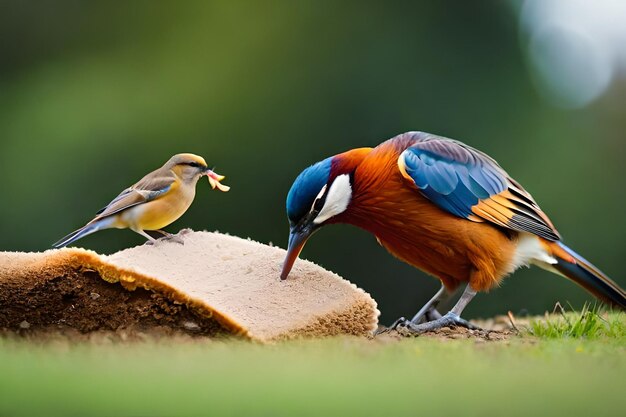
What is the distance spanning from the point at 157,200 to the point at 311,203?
2.89 feet

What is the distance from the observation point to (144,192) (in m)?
5.12

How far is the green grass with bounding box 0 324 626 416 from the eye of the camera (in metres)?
2.45

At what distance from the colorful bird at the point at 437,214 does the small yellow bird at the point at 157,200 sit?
0.61m

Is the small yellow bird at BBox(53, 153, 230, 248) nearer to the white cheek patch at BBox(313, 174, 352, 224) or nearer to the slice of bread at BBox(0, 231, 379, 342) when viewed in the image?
the slice of bread at BBox(0, 231, 379, 342)

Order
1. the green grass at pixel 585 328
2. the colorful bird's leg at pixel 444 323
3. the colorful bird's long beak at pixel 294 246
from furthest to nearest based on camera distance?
the colorful bird's leg at pixel 444 323 → the green grass at pixel 585 328 → the colorful bird's long beak at pixel 294 246

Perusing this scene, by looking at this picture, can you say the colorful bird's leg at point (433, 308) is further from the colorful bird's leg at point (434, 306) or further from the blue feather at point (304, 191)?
the blue feather at point (304, 191)

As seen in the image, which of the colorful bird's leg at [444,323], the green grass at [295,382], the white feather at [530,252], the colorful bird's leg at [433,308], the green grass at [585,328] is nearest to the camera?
the green grass at [295,382]

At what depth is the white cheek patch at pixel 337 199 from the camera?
504 centimetres

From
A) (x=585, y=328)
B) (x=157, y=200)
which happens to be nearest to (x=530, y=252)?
(x=585, y=328)

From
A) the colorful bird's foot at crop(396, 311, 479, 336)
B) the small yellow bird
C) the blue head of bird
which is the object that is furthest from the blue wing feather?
the small yellow bird

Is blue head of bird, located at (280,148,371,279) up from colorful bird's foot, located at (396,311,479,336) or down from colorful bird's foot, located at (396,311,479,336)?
up

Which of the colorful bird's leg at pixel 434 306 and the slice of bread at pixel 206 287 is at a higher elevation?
the slice of bread at pixel 206 287

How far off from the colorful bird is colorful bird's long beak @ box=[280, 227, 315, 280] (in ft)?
0.12

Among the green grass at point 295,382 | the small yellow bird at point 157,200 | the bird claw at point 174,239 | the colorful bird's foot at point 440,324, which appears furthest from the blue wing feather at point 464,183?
the green grass at point 295,382
